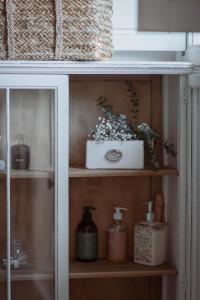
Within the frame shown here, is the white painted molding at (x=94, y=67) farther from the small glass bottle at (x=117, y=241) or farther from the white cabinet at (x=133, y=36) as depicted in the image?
the small glass bottle at (x=117, y=241)

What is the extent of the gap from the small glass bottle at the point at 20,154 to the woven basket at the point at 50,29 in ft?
0.94

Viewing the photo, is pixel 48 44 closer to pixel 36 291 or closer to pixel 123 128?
pixel 123 128

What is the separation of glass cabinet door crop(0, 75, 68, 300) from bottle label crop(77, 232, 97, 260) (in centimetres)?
18

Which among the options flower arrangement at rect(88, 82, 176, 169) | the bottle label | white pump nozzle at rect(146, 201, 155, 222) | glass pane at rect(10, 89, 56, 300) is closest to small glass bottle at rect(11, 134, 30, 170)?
glass pane at rect(10, 89, 56, 300)

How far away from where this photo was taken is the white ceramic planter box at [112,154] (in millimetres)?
2297

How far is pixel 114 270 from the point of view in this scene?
7.51 feet

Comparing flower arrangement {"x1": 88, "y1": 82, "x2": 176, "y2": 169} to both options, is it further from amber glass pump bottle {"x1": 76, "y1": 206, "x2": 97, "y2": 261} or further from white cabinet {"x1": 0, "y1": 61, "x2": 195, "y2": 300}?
amber glass pump bottle {"x1": 76, "y1": 206, "x2": 97, "y2": 261}

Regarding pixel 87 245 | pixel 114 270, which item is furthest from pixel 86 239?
pixel 114 270

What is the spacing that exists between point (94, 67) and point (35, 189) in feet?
Result: 1.55

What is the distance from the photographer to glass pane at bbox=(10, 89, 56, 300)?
7.11ft

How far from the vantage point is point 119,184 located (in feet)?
8.20

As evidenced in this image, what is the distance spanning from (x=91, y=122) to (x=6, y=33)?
21.1 inches

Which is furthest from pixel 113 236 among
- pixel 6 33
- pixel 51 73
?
pixel 6 33

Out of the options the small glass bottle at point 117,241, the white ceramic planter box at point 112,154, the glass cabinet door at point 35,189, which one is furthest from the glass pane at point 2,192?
the small glass bottle at point 117,241
